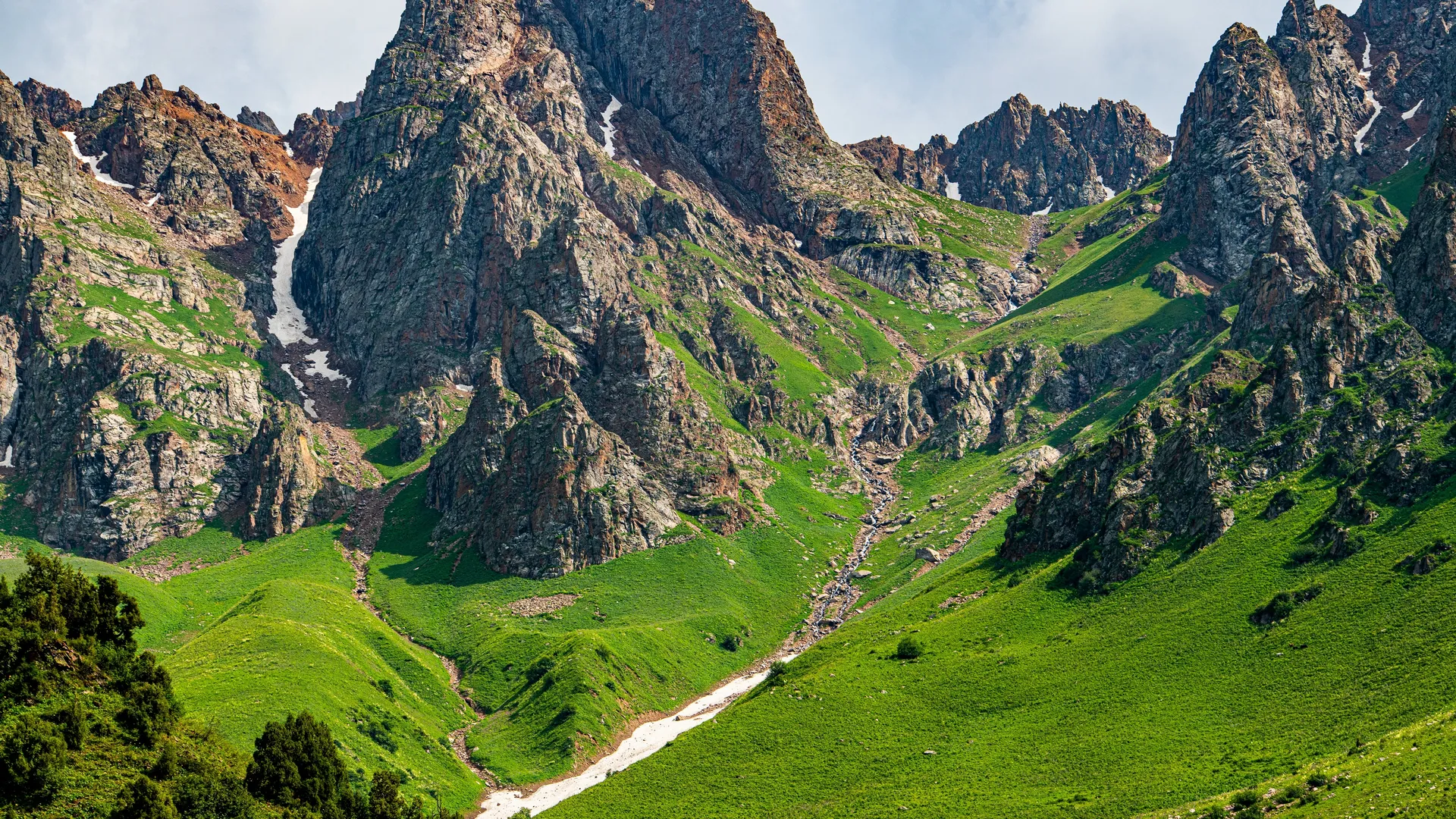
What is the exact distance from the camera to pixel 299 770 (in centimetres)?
11006

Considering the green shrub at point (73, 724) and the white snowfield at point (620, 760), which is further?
the white snowfield at point (620, 760)

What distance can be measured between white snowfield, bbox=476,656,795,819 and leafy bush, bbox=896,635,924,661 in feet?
101

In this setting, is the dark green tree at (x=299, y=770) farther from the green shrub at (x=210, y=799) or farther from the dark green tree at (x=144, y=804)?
the dark green tree at (x=144, y=804)

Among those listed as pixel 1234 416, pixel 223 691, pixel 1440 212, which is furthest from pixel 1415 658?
pixel 223 691

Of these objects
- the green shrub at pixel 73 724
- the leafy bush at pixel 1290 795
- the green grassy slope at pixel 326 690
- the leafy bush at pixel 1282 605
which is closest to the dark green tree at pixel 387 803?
the green grassy slope at pixel 326 690

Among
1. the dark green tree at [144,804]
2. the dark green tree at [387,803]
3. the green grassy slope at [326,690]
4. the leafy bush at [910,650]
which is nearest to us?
the dark green tree at [144,804]

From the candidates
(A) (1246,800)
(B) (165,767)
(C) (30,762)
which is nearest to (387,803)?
(B) (165,767)

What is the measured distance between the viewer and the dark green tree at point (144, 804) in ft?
281

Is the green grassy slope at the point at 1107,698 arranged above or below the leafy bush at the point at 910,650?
below

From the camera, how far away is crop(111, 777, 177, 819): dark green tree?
3371 inches

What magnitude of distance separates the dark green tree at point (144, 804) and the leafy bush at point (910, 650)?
341 ft

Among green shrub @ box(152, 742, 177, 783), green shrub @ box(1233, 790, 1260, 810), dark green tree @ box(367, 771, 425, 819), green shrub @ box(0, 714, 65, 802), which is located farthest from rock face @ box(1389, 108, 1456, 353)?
green shrub @ box(0, 714, 65, 802)

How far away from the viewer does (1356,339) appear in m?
174

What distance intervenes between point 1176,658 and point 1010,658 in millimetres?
24663
